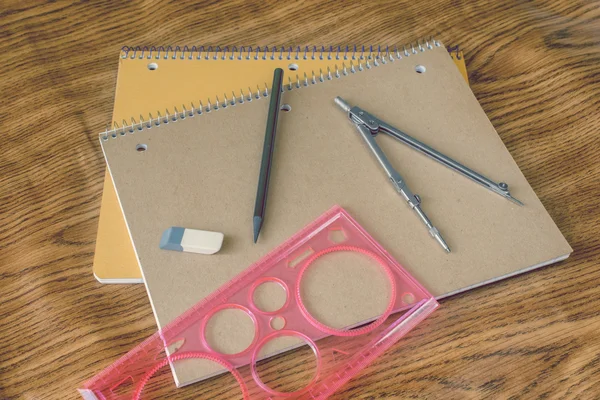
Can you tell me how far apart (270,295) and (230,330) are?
0.05 metres

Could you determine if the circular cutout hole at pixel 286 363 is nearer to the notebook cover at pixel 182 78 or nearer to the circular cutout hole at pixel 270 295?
the circular cutout hole at pixel 270 295

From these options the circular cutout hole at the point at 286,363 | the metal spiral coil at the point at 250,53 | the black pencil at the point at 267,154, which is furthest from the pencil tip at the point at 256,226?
the metal spiral coil at the point at 250,53

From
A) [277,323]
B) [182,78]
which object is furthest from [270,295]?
[182,78]

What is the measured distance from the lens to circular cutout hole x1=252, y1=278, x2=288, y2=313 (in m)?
0.63

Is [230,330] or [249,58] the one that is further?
[249,58]

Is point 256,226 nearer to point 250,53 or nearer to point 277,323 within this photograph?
point 277,323

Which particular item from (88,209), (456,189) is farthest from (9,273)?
(456,189)

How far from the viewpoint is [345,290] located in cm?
64

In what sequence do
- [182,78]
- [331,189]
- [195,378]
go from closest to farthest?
1. [195,378]
2. [331,189]
3. [182,78]

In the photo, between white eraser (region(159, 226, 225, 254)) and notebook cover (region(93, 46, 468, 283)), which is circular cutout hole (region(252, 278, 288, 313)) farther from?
notebook cover (region(93, 46, 468, 283))

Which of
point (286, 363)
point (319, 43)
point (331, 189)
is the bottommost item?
point (286, 363)

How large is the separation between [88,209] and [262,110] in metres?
0.23

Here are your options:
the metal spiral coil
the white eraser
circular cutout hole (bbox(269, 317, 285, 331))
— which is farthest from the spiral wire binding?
circular cutout hole (bbox(269, 317, 285, 331))

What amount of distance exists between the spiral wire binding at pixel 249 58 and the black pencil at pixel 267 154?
0.02 metres
